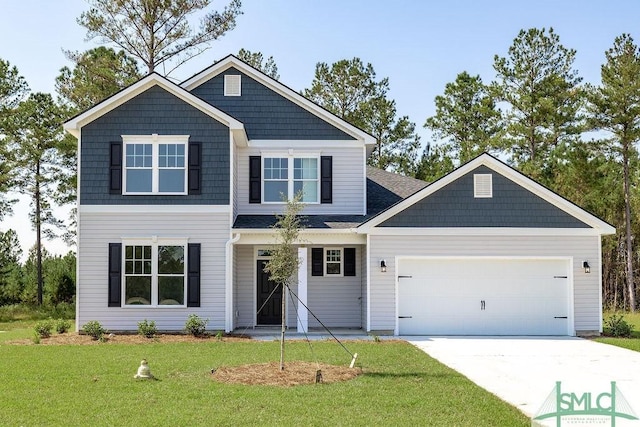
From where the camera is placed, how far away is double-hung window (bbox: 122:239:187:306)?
18.0m

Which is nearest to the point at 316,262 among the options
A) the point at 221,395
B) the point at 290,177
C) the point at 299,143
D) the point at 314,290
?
the point at 314,290

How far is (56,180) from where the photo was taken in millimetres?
32125

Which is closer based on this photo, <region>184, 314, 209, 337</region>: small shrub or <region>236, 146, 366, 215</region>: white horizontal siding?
<region>184, 314, 209, 337</region>: small shrub

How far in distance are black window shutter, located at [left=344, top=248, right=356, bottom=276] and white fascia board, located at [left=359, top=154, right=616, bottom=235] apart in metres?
2.41

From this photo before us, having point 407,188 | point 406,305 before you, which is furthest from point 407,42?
point 406,305

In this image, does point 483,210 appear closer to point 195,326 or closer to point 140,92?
point 195,326

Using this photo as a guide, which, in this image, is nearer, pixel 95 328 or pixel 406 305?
pixel 95 328

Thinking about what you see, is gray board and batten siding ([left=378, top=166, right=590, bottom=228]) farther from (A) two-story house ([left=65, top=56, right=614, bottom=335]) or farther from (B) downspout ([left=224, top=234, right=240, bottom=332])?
(B) downspout ([left=224, top=234, right=240, bottom=332])

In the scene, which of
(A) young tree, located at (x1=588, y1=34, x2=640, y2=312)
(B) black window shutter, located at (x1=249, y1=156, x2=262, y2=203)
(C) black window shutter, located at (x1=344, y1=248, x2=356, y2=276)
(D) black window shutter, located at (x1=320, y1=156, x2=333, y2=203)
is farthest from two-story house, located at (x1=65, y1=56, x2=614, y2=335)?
→ (A) young tree, located at (x1=588, y1=34, x2=640, y2=312)

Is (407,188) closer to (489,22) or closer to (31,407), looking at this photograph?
(489,22)

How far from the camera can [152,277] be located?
18.0 metres

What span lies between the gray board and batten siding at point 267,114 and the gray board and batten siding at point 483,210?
3371mm

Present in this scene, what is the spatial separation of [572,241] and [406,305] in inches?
182

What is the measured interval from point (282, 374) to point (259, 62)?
1036 inches
